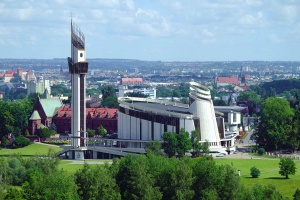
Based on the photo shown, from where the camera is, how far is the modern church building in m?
103

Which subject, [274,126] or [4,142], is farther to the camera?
[4,142]

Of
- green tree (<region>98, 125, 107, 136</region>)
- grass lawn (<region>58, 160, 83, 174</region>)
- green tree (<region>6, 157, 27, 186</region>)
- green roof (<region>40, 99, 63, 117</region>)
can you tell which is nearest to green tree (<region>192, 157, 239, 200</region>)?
green tree (<region>6, 157, 27, 186</region>)

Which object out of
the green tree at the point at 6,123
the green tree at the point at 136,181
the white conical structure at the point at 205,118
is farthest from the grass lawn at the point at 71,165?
the green tree at the point at 136,181

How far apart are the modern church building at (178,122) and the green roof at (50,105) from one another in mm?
32072

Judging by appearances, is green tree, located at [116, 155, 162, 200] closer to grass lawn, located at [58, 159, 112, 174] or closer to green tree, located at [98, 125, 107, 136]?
grass lawn, located at [58, 159, 112, 174]

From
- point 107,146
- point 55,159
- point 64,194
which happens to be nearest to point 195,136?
point 107,146

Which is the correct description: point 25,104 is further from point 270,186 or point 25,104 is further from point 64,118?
point 270,186

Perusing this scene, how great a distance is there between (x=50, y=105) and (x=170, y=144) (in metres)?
46.8

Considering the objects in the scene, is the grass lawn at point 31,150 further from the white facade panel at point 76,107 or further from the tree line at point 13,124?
the white facade panel at point 76,107

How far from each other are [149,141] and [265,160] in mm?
14031

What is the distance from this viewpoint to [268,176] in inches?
3307

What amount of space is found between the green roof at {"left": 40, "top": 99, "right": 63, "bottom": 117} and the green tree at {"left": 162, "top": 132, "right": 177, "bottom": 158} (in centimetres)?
4321

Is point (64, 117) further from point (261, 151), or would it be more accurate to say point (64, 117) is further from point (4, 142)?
point (261, 151)

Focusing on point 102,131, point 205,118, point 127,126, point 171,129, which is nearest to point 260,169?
point 205,118
